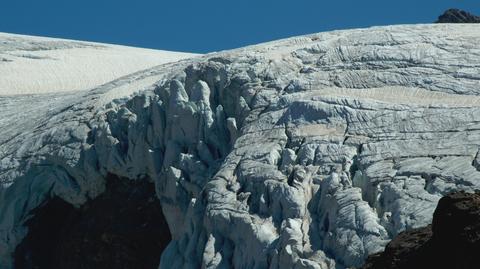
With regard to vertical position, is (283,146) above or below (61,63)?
below

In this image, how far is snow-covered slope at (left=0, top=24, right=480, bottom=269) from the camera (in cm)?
2206

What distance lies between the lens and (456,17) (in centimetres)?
4109

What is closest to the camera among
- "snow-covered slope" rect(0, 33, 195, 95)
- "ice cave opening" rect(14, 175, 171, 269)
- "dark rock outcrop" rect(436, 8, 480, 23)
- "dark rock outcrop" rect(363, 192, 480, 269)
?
"dark rock outcrop" rect(363, 192, 480, 269)

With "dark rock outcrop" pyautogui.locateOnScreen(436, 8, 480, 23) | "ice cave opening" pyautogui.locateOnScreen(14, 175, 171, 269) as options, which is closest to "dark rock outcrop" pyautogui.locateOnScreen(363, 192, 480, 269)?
"ice cave opening" pyautogui.locateOnScreen(14, 175, 171, 269)

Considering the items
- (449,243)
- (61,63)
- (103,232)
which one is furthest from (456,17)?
(449,243)

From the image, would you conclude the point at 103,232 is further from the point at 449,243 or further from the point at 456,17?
the point at 456,17

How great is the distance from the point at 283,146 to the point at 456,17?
17674 millimetres

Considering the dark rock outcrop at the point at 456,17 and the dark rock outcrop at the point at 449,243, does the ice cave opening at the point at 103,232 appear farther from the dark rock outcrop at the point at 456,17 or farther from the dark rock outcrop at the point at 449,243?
the dark rock outcrop at the point at 456,17

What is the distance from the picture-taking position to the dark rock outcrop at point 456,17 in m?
40.2

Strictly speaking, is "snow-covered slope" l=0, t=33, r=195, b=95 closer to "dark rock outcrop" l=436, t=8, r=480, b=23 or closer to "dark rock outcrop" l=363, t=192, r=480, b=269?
"dark rock outcrop" l=436, t=8, r=480, b=23

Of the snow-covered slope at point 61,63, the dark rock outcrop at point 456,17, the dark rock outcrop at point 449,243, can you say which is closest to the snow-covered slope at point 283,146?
the dark rock outcrop at point 449,243

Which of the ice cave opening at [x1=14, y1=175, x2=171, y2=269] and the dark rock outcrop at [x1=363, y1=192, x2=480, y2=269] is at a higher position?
the ice cave opening at [x1=14, y1=175, x2=171, y2=269]

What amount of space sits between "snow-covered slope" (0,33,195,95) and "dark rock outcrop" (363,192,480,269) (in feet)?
101

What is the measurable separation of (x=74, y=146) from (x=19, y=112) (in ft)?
28.5
